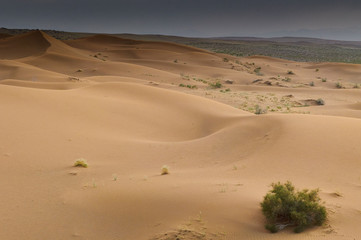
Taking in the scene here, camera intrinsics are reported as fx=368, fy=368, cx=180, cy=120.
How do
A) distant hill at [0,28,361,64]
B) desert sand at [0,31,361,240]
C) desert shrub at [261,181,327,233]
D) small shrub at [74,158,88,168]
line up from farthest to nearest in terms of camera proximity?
distant hill at [0,28,361,64] < small shrub at [74,158,88,168] < desert sand at [0,31,361,240] < desert shrub at [261,181,327,233]

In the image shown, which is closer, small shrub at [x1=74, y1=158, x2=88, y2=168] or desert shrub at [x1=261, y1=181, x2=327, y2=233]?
desert shrub at [x1=261, y1=181, x2=327, y2=233]

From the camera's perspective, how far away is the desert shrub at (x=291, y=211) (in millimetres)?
5133

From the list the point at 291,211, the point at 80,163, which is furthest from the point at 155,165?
the point at 291,211

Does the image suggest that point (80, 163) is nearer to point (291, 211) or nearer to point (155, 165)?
point (155, 165)

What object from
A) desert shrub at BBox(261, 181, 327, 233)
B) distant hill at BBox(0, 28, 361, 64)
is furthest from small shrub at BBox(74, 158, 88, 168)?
distant hill at BBox(0, 28, 361, 64)

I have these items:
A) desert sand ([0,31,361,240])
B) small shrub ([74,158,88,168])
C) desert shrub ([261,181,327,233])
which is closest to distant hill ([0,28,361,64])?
desert sand ([0,31,361,240])

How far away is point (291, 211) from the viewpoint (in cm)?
525

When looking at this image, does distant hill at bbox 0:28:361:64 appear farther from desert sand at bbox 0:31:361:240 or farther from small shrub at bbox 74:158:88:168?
small shrub at bbox 74:158:88:168

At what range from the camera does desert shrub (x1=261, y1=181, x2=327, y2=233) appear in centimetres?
513

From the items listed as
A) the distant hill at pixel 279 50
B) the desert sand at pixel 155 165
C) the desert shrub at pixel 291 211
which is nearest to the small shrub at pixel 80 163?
the desert sand at pixel 155 165

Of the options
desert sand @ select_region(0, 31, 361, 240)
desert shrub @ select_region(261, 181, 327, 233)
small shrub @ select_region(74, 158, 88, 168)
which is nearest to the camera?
desert shrub @ select_region(261, 181, 327, 233)

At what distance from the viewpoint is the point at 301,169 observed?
794cm

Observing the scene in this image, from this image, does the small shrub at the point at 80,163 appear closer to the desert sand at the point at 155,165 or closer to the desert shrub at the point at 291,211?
the desert sand at the point at 155,165

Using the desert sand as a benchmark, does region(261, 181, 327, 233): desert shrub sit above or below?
above
